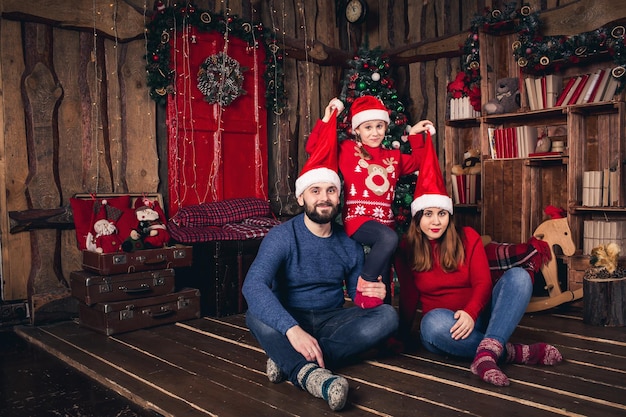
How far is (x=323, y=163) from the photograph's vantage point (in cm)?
323

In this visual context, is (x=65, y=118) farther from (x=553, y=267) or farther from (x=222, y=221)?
(x=553, y=267)

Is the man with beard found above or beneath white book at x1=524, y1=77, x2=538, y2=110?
beneath

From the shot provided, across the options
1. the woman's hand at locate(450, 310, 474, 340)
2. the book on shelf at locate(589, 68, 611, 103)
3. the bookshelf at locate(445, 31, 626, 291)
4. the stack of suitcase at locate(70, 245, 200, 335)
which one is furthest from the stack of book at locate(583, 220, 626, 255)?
the stack of suitcase at locate(70, 245, 200, 335)

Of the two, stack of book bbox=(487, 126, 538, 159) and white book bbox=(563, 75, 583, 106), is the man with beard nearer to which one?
stack of book bbox=(487, 126, 538, 159)

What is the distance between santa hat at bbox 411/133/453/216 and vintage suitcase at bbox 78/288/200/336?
194cm

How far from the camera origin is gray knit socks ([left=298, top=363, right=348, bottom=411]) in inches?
91.9

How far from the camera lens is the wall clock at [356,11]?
21.4 feet

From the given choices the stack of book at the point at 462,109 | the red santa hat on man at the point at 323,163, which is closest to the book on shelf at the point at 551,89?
the stack of book at the point at 462,109

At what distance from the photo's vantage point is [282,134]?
611 cm

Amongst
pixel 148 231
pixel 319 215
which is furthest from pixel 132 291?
pixel 319 215

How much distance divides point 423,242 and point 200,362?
4.60ft

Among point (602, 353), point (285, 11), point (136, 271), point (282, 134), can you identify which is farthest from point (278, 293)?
point (285, 11)

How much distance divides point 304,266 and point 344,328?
1.22ft

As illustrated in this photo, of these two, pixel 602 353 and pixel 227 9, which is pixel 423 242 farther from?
pixel 227 9
